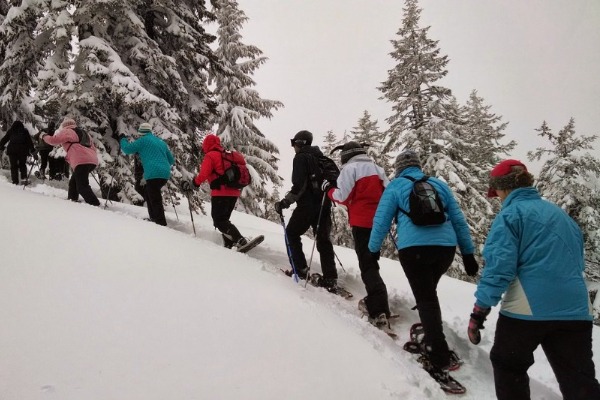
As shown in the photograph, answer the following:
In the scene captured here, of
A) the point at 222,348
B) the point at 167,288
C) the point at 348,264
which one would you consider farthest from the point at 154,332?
the point at 348,264

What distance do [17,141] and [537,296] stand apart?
39.7ft

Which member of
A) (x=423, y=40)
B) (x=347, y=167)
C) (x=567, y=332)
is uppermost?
(x=423, y=40)

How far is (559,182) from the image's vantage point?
19406mm

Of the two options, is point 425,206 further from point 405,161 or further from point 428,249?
point 405,161

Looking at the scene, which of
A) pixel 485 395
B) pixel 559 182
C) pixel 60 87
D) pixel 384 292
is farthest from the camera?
pixel 559 182

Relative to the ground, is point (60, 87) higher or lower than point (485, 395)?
higher

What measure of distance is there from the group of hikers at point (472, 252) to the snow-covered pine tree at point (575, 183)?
60.3 feet

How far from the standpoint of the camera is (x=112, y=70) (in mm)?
9102

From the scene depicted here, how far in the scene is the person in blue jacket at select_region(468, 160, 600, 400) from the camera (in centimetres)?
270

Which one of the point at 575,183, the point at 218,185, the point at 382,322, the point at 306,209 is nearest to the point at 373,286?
the point at 382,322

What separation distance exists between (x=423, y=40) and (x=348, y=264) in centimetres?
1499

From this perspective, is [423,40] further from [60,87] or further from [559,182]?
[60,87]

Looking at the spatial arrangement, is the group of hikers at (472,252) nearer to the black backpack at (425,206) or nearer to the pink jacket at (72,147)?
the black backpack at (425,206)

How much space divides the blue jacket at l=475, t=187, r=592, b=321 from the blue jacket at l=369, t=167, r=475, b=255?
35.0 inches
